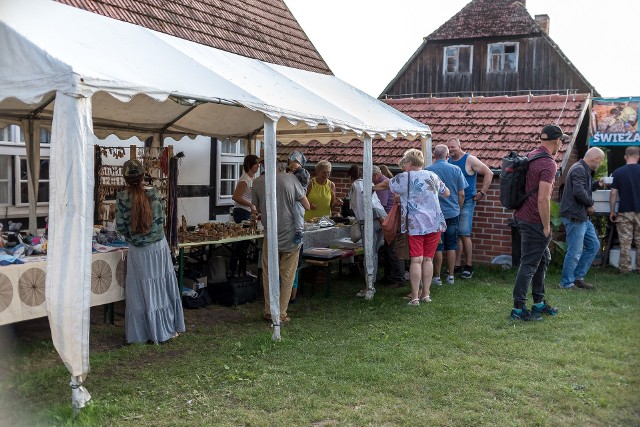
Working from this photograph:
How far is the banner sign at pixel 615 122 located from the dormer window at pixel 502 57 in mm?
16292

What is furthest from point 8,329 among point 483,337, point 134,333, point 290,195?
point 483,337

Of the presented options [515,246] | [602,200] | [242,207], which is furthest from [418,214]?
[602,200]

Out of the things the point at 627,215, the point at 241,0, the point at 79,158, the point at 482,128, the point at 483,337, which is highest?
the point at 241,0

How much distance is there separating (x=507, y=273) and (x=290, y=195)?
470 cm

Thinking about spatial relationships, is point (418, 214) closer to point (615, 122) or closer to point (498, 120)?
point (498, 120)

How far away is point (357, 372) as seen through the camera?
523cm

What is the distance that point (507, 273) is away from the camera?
1003cm

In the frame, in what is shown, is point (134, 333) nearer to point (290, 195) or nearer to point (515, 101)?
point (290, 195)

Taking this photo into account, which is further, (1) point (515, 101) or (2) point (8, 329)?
(1) point (515, 101)

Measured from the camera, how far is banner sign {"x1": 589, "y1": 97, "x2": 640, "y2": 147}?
1143cm

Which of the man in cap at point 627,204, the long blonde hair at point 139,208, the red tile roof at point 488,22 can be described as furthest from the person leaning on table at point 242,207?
the red tile roof at point 488,22

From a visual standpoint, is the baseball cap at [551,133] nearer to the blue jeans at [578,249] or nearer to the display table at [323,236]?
the blue jeans at [578,249]

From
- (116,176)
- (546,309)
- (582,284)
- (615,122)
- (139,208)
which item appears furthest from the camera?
(615,122)

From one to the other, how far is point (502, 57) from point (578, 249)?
20.6 m
